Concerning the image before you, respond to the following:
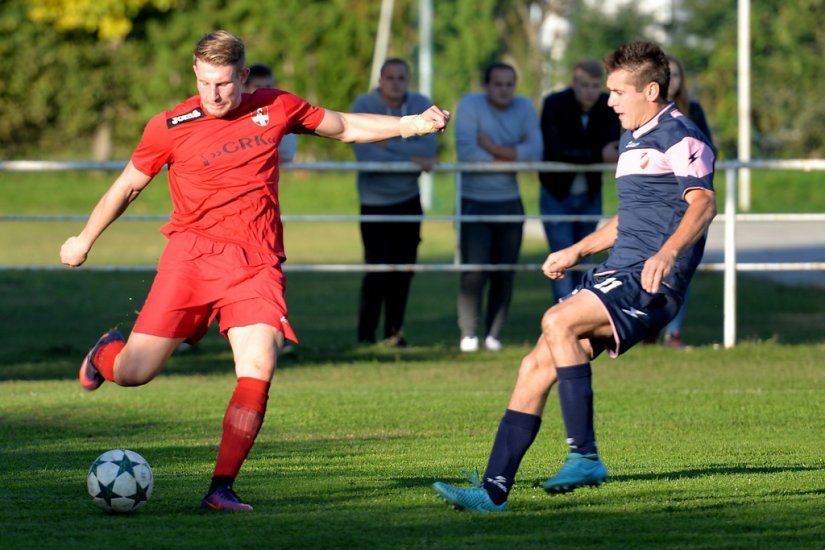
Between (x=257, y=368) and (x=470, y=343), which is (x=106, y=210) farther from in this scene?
(x=470, y=343)

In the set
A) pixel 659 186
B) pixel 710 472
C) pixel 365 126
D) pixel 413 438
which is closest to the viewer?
pixel 659 186

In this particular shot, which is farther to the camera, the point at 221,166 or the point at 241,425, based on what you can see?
the point at 221,166

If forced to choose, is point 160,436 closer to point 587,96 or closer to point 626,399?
point 626,399

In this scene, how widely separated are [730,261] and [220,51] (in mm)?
7362

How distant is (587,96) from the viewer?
12.7 m

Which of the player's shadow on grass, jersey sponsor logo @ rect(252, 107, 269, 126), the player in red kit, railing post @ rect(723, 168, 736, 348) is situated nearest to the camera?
the player in red kit

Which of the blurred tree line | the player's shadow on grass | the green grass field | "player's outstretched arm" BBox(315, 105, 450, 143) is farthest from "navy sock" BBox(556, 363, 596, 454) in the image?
the blurred tree line

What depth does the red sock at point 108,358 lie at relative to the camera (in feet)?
22.2

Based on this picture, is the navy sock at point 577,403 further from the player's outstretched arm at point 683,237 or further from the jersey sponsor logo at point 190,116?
the jersey sponsor logo at point 190,116

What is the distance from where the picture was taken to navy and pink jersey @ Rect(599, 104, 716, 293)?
623 centimetres

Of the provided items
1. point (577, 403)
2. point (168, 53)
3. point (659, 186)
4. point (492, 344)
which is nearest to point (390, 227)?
point (492, 344)

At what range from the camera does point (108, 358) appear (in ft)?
22.4

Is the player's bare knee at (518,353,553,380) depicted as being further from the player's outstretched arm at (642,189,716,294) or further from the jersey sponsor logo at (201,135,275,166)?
the jersey sponsor logo at (201,135,275,166)

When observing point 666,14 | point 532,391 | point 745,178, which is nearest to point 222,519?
point 532,391
